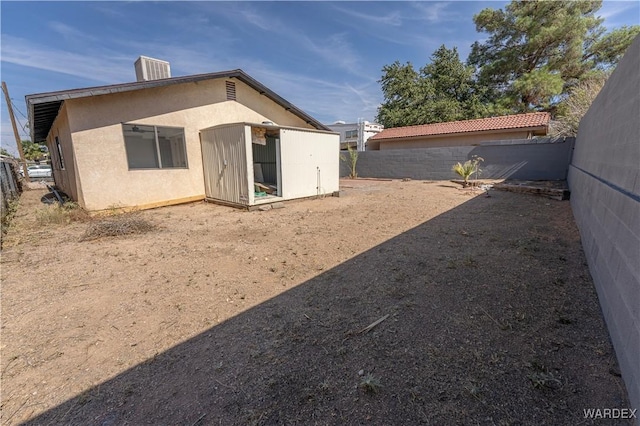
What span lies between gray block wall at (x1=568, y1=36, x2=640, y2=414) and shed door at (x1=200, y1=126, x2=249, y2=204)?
647 cm

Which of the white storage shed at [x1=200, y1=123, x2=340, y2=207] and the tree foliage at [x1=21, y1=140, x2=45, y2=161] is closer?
the white storage shed at [x1=200, y1=123, x2=340, y2=207]

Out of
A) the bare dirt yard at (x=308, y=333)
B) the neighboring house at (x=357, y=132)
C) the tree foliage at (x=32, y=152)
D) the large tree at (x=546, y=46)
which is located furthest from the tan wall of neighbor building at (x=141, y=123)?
the tree foliage at (x=32, y=152)

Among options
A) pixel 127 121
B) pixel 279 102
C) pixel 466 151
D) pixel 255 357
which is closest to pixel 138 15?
pixel 127 121

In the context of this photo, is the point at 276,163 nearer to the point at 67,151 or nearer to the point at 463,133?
the point at 67,151

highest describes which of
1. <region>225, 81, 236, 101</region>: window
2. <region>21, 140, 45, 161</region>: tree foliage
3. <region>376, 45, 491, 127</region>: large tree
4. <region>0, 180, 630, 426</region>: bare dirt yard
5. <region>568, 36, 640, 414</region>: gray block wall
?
<region>376, 45, 491, 127</region>: large tree

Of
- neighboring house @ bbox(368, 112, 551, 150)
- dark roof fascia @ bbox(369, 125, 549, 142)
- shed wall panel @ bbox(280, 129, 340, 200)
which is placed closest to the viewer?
shed wall panel @ bbox(280, 129, 340, 200)

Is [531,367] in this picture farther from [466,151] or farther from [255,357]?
[466,151]

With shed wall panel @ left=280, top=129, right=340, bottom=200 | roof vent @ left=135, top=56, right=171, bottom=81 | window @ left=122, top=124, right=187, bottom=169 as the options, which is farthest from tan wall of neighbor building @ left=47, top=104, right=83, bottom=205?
shed wall panel @ left=280, top=129, right=340, bottom=200

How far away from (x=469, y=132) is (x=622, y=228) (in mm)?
14726

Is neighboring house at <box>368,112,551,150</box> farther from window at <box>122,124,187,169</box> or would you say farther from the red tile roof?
window at <box>122,124,187,169</box>

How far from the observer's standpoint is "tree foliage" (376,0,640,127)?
1667 cm

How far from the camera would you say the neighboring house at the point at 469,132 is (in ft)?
43.7

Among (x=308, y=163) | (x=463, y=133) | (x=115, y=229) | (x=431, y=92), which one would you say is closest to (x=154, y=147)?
(x=115, y=229)

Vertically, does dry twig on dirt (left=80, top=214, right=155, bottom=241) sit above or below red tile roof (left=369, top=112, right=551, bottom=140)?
below
